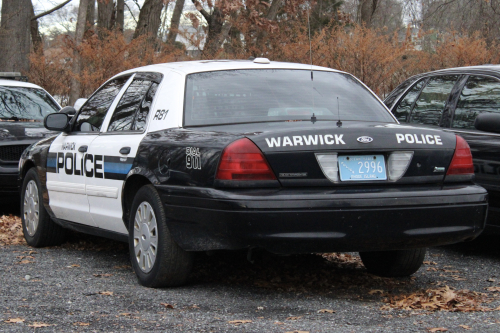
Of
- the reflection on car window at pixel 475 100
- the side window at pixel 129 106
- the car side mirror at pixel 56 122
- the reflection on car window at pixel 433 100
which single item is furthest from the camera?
the reflection on car window at pixel 433 100

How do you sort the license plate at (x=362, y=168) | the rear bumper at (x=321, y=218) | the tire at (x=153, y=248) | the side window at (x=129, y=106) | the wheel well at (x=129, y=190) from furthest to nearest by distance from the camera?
the side window at (x=129, y=106), the wheel well at (x=129, y=190), the tire at (x=153, y=248), the license plate at (x=362, y=168), the rear bumper at (x=321, y=218)

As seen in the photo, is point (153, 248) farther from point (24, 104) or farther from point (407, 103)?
point (24, 104)

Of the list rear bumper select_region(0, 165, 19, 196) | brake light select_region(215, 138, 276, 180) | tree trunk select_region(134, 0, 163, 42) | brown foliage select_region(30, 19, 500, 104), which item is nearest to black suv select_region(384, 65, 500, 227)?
brake light select_region(215, 138, 276, 180)

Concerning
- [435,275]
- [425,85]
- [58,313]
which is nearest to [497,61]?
[425,85]

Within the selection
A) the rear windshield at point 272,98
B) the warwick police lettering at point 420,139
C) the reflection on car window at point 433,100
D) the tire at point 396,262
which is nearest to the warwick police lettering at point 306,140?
the warwick police lettering at point 420,139

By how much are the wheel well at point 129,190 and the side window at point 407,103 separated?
296cm

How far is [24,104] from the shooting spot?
406 inches

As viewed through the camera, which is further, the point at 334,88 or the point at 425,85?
the point at 425,85

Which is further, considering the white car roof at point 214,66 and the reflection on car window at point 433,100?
the reflection on car window at point 433,100

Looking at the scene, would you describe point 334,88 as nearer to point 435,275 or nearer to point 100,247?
point 435,275

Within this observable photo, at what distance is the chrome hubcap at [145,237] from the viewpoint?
5023mm

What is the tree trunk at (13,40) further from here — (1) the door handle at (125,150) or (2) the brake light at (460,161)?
(2) the brake light at (460,161)

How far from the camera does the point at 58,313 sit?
4375 millimetres

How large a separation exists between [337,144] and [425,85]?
10.1ft
